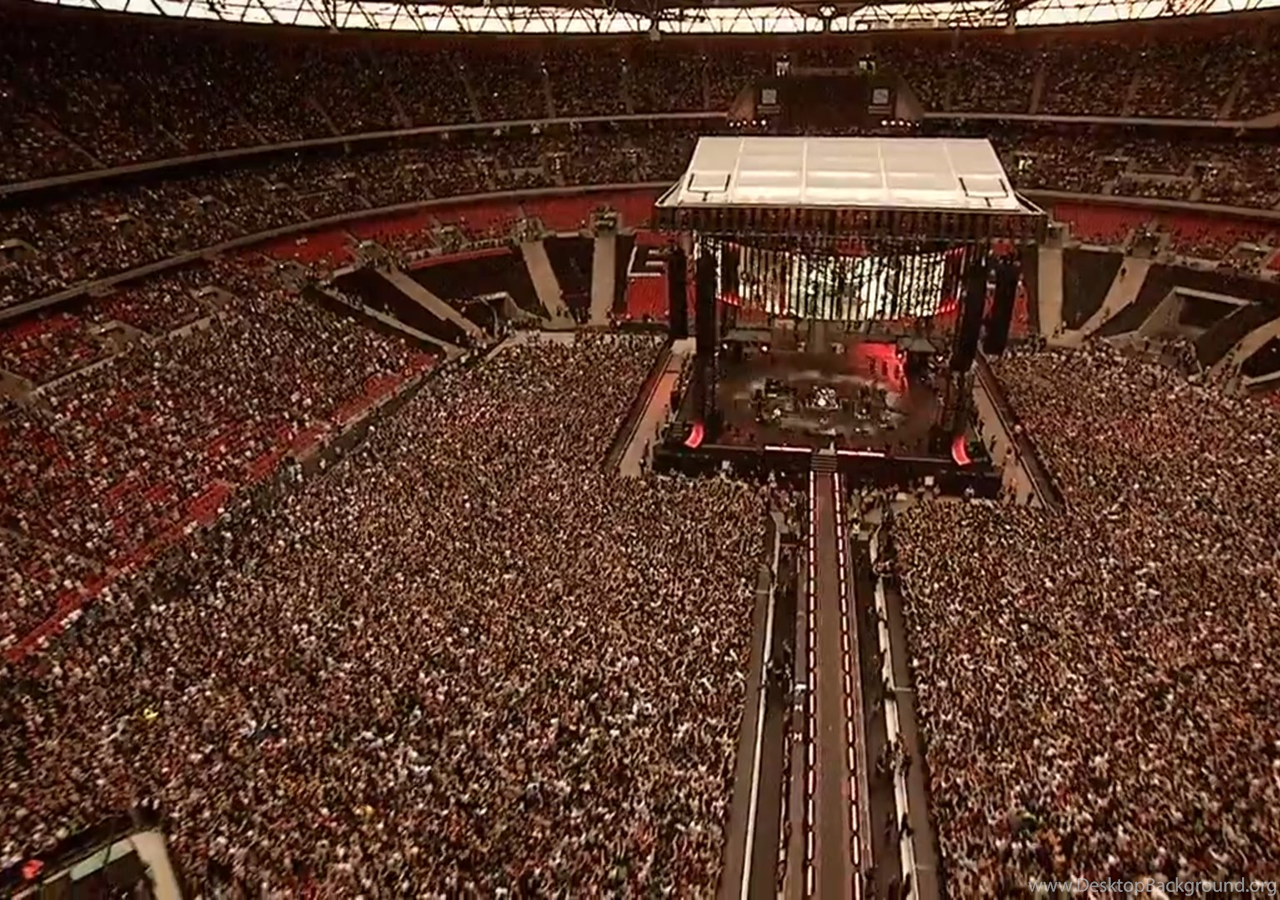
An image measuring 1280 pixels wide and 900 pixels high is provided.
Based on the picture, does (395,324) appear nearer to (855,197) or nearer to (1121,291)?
(855,197)

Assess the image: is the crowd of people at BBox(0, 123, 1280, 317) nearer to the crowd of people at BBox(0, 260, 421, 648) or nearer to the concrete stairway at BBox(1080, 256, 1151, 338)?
the crowd of people at BBox(0, 260, 421, 648)

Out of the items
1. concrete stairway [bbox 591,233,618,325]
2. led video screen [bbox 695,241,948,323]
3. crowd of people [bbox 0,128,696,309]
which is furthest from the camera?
concrete stairway [bbox 591,233,618,325]

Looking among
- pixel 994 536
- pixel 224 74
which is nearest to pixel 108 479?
pixel 994 536

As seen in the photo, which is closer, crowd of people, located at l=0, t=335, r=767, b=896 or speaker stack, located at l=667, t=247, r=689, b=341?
crowd of people, located at l=0, t=335, r=767, b=896

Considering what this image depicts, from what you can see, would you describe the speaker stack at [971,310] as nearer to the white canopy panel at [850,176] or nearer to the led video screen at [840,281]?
the white canopy panel at [850,176]

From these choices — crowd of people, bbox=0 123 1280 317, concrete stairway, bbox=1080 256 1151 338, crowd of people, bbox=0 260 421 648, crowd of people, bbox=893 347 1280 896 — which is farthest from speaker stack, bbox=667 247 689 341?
crowd of people, bbox=0 123 1280 317

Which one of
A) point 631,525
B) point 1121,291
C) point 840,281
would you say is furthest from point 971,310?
point 1121,291
